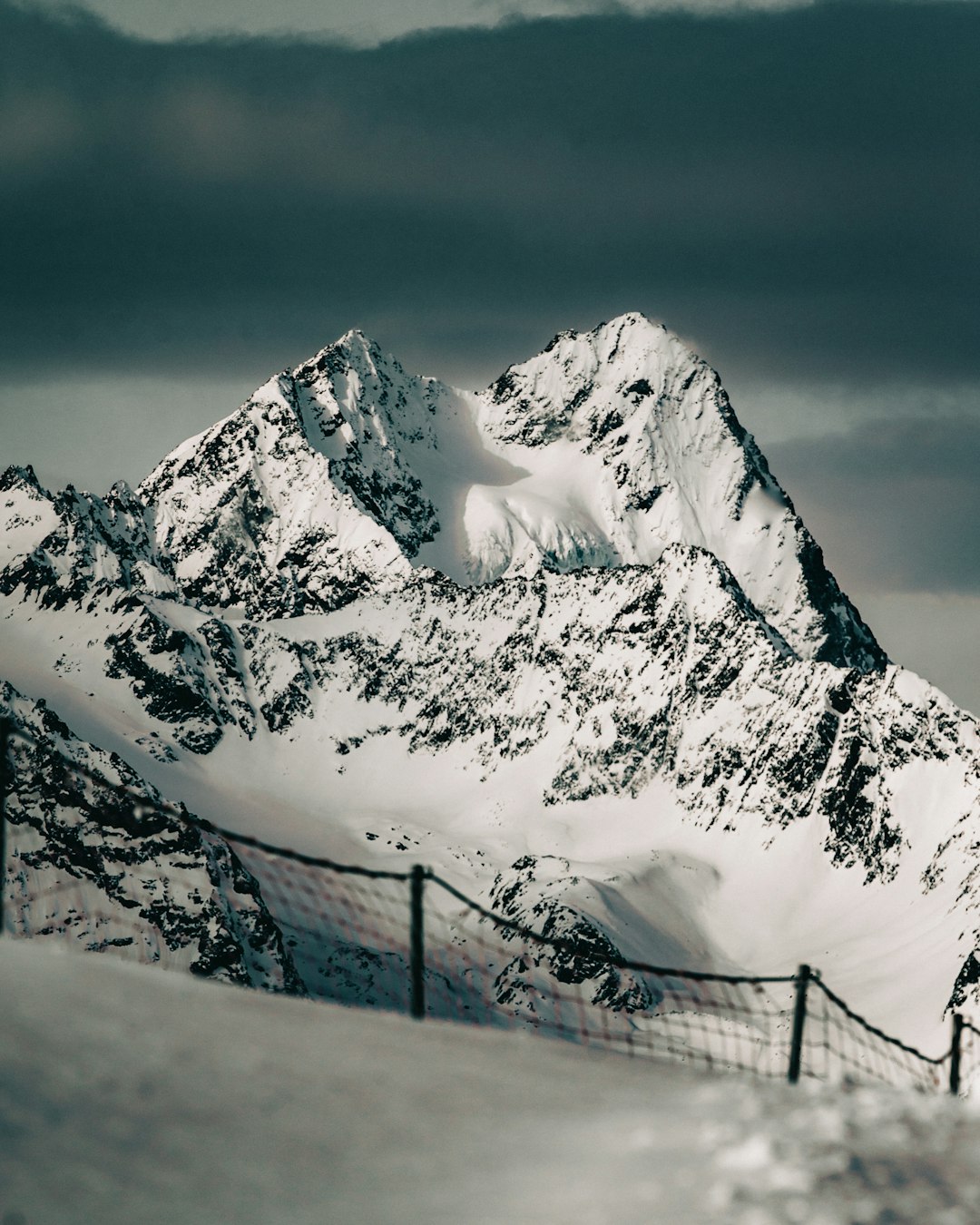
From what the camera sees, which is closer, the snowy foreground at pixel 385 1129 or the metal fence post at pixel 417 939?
the snowy foreground at pixel 385 1129

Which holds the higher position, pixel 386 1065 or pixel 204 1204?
pixel 386 1065

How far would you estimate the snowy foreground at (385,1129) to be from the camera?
14.2m

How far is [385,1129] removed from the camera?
53.2 feet

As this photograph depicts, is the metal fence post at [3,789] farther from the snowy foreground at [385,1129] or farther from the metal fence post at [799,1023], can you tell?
the metal fence post at [799,1023]

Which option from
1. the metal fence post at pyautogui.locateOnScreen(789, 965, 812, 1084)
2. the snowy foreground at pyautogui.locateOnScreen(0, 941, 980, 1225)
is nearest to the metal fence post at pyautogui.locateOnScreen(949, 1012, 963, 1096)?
the metal fence post at pyautogui.locateOnScreen(789, 965, 812, 1084)

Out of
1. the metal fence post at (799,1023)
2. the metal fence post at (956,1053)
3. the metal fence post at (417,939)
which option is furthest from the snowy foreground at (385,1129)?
the metal fence post at (956,1053)

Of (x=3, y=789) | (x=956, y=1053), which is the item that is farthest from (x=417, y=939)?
(x=956, y=1053)

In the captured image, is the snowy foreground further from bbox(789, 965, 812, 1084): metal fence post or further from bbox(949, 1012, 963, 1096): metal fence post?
bbox(949, 1012, 963, 1096): metal fence post

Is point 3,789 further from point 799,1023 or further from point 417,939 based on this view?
point 799,1023

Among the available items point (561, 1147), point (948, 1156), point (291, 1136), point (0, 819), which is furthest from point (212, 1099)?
point (948, 1156)

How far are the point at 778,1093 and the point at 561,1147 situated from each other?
2685 millimetres

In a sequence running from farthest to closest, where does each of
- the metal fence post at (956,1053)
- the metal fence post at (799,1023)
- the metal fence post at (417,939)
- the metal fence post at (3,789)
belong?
the metal fence post at (956,1053) → the metal fence post at (3,789) → the metal fence post at (799,1023) → the metal fence post at (417,939)

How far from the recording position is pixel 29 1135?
48.6ft

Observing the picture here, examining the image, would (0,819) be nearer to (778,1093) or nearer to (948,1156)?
(778,1093)
